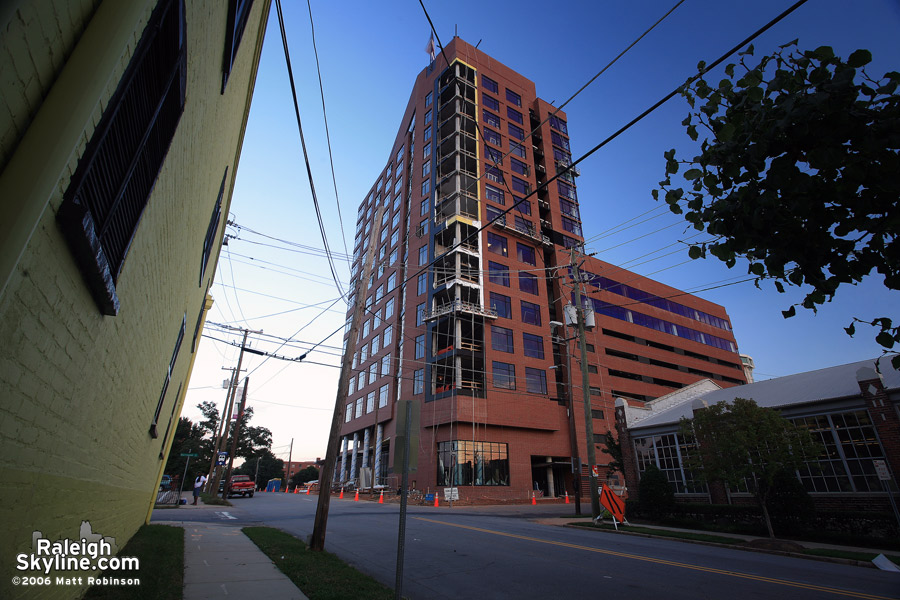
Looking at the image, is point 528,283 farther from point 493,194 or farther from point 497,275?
point 493,194

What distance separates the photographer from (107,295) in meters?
2.83

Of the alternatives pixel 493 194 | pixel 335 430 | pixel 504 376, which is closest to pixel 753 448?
pixel 335 430

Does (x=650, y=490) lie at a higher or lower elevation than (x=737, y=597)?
higher

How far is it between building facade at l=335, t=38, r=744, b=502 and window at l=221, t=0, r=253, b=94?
24.8 metres

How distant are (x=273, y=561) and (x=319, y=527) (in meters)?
1.74

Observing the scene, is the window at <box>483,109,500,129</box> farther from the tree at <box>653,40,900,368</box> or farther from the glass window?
the tree at <box>653,40,900,368</box>

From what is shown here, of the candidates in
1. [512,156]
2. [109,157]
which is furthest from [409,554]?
[512,156]

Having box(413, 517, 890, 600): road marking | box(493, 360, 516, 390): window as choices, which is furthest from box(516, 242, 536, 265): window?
box(413, 517, 890, 600): road marking

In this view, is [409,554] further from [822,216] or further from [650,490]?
[650,490]

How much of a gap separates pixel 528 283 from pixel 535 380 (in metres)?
10.2

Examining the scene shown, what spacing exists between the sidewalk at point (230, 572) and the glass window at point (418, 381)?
1137 inches

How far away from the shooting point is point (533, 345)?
42.6 meters

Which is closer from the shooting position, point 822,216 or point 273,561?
point 822,216

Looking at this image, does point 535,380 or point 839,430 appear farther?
point 535,380
